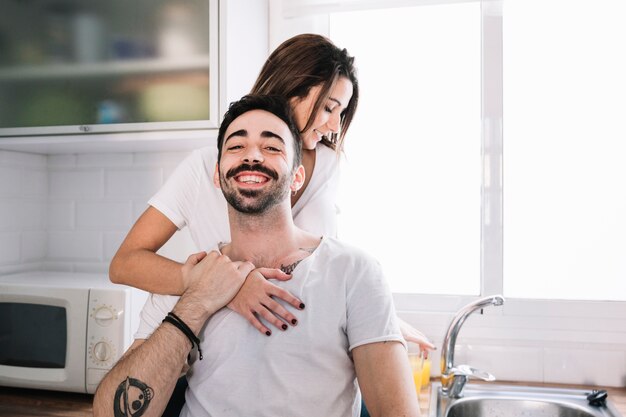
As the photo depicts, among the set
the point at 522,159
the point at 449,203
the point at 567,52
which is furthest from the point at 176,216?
the point at 567,52

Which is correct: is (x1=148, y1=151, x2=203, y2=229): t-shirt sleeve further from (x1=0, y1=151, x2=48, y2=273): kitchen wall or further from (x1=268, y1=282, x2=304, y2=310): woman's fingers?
(x1=0, y1=151, x2=48, y2=273): kitchen wall

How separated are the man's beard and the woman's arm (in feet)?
0.69

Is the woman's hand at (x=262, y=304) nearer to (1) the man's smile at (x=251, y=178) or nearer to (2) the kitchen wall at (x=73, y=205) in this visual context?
(1) the man's smile at (x=251, y=178)

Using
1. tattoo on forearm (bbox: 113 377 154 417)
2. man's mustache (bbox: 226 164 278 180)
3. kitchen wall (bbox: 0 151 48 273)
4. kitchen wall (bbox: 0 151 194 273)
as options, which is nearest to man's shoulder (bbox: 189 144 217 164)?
man's mustache (bbox: 226 164 278 180)

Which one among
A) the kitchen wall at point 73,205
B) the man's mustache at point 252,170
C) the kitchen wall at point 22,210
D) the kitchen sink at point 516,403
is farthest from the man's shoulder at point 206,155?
the kitchen wall at point 22,210

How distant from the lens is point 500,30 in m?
1.99

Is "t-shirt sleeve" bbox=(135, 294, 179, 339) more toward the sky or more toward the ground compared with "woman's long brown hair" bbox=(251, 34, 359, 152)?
more toward the ground

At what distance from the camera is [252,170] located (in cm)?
123

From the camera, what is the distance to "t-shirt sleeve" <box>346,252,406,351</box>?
1.13m

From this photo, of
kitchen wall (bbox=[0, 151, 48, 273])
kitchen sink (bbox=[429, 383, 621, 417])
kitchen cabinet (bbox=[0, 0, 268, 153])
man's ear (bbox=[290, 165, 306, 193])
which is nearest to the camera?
man's ear (bbox=[290, 165, 306, 193])

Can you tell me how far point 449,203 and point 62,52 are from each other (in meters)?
1.53

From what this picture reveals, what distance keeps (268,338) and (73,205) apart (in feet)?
5.09

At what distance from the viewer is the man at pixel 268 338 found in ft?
3.60

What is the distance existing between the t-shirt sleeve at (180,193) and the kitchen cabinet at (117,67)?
31 centimetres
